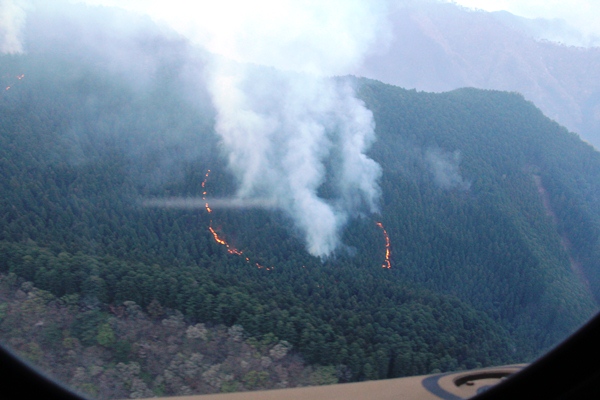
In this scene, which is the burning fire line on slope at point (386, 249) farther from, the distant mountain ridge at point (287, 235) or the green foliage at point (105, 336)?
the green foliage at point (105, 336)

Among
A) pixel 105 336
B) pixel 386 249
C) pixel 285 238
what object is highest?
pixel 285 238

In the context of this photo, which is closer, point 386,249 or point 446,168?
point 386,249

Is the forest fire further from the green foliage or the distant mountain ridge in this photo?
the green foliage

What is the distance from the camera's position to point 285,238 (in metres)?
8.91

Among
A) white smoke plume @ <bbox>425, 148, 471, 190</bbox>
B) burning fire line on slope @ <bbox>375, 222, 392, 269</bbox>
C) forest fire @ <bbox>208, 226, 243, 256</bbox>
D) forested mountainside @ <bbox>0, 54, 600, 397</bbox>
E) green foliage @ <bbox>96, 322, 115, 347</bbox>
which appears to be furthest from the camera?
white smoke plume @ <bbox>425, 148, 471, 190</bbox>

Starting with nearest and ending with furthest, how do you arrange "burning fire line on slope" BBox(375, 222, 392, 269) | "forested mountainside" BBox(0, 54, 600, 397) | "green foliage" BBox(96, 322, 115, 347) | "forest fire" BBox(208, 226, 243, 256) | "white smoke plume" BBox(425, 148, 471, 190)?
"green foliage" BBox(96, 322, 115, 347) → "forested mountainside" BBox(0, 54, 600, 397) → "forest fire" BBox(208, 226, 243, 256) → "burning fire line on slope" BBox(375, 222, 392, 269) → "white smoke plume" BBox(425, 148, 471, 190)

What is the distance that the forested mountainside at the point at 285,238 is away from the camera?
4738 mm

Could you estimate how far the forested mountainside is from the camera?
187 inches

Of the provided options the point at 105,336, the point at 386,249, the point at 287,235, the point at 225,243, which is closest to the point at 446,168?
the point at 386,249

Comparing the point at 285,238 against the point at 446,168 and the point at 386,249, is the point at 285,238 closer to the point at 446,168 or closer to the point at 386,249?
the point at 386,249

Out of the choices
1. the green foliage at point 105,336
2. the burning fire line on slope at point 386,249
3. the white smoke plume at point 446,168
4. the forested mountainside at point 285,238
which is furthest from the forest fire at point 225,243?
the white smoke plume at point 446,168

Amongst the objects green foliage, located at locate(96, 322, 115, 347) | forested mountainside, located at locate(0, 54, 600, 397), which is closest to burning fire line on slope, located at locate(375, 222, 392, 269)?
forested mountainside, located at locate(0, 54, 600, 397)

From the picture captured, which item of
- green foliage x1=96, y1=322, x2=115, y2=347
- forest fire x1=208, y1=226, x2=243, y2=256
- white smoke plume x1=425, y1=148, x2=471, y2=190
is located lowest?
green foliage x1=96, y1=322, x2=115, y2=347

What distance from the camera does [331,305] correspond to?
582 centimetres
